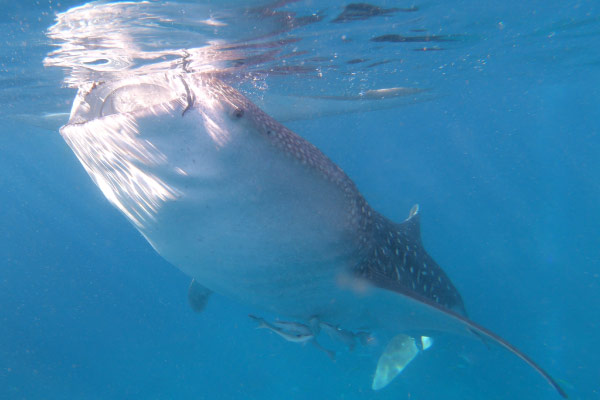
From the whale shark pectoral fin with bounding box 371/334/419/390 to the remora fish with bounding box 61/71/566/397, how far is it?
12.1 feet

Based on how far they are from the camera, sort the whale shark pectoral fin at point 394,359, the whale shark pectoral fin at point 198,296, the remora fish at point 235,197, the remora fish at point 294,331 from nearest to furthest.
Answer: the remora fish at point 235,197 < the remora fish at point 294,331 < the whale shark pectoral fin at point 198,296 < the whale shark pectoral fin at point 394,359

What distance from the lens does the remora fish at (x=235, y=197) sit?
188 centimetres

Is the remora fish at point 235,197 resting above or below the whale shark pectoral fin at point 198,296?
above

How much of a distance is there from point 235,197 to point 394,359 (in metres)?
6.15

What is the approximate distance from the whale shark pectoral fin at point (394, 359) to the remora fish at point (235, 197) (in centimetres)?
368

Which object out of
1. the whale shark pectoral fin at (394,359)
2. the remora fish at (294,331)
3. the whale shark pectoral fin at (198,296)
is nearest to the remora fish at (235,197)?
the remora fish at (294,331)

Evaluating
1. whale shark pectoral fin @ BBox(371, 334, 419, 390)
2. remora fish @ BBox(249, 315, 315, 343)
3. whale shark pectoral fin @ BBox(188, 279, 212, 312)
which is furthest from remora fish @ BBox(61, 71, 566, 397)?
whale shark pectoral fin @ BBox(371, 334, 419, 390)

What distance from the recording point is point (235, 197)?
86.6 inches

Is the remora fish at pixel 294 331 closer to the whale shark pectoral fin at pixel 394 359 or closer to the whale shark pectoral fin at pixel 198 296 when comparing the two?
the whale shark pectoral fin at pixel 198 296

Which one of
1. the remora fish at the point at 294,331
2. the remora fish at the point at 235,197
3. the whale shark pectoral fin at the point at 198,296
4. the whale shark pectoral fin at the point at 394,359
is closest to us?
the remora fish at the point at 235,197

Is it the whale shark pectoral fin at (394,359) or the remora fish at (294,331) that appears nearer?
the remora fish at (294,331)

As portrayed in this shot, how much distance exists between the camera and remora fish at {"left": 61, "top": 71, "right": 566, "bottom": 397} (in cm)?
188

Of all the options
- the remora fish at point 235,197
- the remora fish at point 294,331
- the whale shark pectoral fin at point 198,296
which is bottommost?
the whale shark pectoral fin at point 198,296

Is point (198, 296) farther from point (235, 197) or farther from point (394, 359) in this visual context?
point (235, 197)
